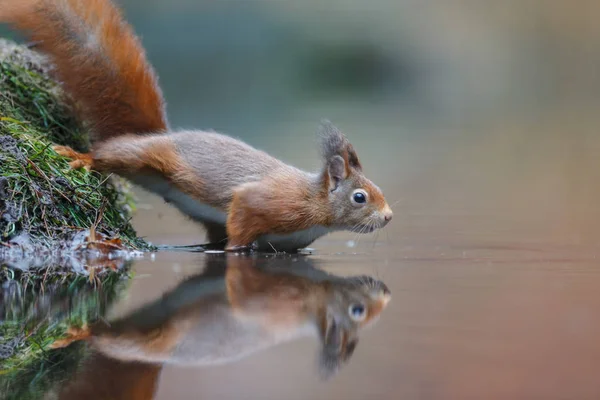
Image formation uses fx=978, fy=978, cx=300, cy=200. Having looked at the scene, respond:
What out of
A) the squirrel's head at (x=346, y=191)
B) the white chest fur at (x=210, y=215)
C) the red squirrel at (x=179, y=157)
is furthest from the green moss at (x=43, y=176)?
the squirrel's head at (x=346, y=191)

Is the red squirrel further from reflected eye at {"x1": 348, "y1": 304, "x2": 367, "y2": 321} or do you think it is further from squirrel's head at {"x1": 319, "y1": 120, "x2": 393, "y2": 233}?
reflected eye at {"x1": 348, "y1": 304, "x2": 367, "y2": 321}

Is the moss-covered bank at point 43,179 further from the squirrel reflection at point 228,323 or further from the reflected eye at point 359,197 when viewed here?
the reflected eye at point 359,197

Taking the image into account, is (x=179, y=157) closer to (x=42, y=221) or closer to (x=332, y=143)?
(x=332, y=143)

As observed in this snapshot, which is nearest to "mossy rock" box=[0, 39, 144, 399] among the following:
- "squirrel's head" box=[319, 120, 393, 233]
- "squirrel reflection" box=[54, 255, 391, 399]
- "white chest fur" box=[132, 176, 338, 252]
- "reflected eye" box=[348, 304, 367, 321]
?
"squirrel reflection" box=[54, 255, 391, 399]

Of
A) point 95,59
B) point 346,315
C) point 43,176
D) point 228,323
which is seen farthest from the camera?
point 95,59

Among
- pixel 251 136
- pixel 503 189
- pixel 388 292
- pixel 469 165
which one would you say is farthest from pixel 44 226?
pixel 251 136

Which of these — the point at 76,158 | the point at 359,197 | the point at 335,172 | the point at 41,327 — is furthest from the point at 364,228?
the point at 41,327

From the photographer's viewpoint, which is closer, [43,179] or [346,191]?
[43,179]
